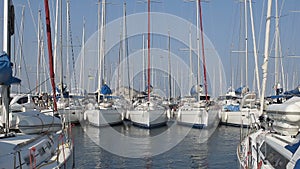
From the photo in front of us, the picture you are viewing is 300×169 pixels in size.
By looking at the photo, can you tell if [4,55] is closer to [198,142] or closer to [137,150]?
[137,150]

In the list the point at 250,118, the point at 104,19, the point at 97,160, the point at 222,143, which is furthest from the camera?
the point at 104,19

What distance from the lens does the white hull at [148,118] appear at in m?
44.5

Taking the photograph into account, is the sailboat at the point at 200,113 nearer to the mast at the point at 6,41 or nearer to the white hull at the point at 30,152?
the white hull at the point at 30,152

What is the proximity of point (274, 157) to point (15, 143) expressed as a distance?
7.95 metres

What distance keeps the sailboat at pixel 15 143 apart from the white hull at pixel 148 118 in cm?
2747

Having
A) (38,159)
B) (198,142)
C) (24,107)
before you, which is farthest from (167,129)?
(38,159)

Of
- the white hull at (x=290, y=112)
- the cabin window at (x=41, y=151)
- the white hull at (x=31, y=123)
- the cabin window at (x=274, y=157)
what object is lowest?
the cabin window at (x=41, y=151)

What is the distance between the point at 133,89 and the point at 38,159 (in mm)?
58174

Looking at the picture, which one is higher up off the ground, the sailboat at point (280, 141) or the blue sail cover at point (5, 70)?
the blue sail cover at point (5, 70)

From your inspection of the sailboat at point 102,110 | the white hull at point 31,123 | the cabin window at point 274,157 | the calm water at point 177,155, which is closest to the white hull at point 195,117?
the calm water at point 177,155

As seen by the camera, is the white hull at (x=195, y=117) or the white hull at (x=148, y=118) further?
the white hull at (x=195, y=117)

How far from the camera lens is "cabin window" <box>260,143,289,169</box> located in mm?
10406

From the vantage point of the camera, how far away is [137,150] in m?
28.5

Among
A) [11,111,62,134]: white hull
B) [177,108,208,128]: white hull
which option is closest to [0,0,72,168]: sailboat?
[11,111,62,134]: white hull
